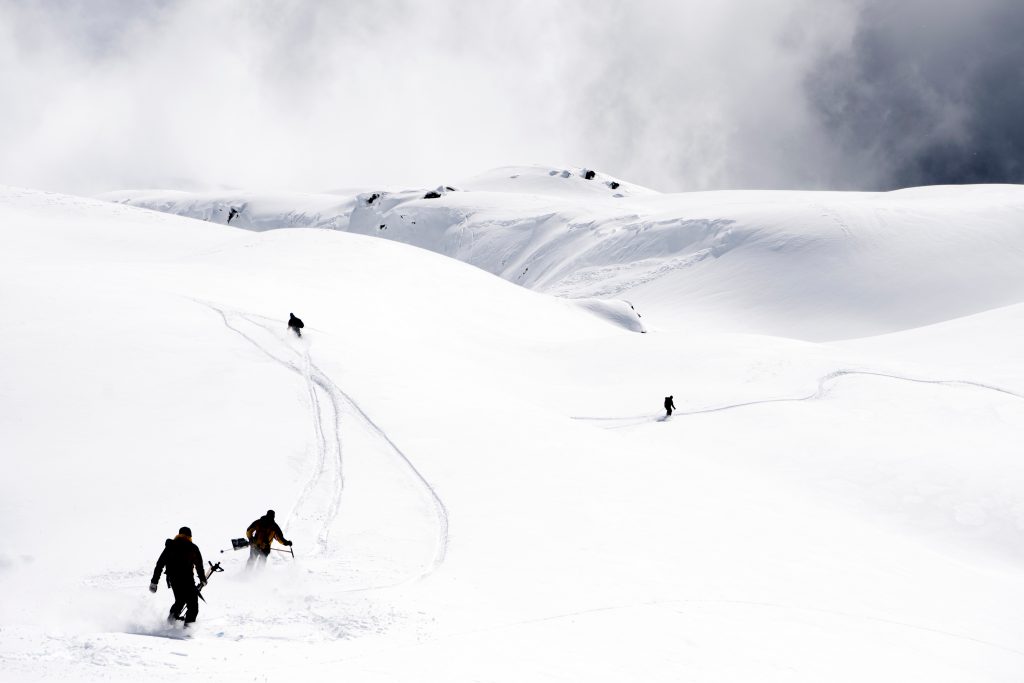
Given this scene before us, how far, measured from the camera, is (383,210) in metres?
170

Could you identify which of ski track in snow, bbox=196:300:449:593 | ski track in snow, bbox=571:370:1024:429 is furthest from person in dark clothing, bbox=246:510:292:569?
ski track in snow, bbox=571:370:1024:429

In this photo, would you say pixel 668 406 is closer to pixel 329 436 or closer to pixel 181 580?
pixel 329 436

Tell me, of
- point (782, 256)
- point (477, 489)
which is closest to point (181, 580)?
point (477, 489)

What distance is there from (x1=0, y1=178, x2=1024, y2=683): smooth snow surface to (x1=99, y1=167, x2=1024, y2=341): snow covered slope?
33.2 meters

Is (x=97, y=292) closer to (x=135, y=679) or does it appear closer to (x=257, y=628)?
(x=257, y=628)

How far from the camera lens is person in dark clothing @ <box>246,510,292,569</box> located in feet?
47.2

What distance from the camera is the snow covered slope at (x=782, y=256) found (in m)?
82.9

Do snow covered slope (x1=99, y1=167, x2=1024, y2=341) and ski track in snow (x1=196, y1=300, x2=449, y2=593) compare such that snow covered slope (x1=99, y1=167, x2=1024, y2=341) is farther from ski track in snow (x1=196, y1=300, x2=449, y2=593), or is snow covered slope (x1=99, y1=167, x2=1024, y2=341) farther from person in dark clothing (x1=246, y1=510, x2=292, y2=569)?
person in dark clothing (x1=246, y1=510, x2=292, y2=569)

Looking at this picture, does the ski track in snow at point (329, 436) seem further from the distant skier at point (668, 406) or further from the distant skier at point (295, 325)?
the distant skier at point (668, 406)

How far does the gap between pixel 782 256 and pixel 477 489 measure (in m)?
82.5

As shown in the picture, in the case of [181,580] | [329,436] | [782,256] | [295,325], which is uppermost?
[782,256]

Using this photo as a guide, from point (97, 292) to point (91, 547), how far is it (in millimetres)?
17860

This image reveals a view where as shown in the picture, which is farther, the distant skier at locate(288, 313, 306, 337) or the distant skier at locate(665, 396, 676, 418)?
the distant skier at locate(665, 396, 676, 418)

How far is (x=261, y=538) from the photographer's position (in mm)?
14453
